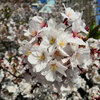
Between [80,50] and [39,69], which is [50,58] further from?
[80,50]

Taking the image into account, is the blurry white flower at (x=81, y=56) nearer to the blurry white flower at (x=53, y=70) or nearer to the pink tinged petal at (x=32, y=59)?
the blurry white flower at (x=53, y=70)

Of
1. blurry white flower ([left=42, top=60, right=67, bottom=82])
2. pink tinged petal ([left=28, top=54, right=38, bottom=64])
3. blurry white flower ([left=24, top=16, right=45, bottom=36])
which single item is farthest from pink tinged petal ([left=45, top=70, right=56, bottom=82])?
blurry white flower ([left=24, top=16, right=45, bottom=36])

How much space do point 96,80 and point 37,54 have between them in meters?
2.46

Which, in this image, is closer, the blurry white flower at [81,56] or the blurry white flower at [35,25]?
the blurry white flower at [81,56]

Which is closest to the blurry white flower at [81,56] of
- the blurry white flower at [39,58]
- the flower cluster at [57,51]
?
the flower cluster at [57,51]

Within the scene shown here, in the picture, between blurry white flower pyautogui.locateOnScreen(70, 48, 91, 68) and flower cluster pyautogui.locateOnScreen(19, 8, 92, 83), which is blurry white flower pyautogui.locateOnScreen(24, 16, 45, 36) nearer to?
flower cluster pyautogui.locateOnScreen(19, 8, 92, 83)

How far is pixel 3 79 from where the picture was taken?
9.10 ft

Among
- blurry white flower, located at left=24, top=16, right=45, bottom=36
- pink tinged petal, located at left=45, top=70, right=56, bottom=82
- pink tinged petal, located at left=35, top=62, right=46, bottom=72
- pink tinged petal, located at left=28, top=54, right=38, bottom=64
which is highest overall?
blurry white flower, located at left=24, top=16, right=45, bottom=36

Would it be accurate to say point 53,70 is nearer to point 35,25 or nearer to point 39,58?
point 39,58

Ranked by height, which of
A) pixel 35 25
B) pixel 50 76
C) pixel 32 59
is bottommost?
pixel 50 76

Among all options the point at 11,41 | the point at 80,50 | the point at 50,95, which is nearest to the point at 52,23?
the point at 80,50

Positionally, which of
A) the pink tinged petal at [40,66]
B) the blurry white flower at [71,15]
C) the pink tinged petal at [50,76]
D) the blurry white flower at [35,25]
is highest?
the blurry white flower at [71,15]

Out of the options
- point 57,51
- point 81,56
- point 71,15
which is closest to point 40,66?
point 57,51

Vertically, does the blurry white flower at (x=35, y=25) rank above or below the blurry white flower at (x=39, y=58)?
above
